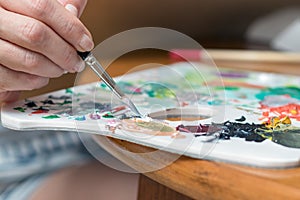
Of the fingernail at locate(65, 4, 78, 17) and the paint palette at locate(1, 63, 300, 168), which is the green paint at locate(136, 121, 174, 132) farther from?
the fingernail at locate(65, 4, 78, 17)

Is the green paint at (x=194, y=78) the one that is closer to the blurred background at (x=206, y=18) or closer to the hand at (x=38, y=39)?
the hand at (x=38, y=39)

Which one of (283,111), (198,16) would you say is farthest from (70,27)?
(198,16)

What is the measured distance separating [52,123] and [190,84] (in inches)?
11.3

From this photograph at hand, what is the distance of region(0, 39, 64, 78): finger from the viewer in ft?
1.74

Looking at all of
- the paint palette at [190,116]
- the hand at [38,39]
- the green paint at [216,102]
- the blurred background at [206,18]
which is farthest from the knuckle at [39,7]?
the blurred background at [206,18]

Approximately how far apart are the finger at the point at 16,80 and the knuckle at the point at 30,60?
0.10 ft

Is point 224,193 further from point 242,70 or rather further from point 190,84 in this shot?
point 242,70

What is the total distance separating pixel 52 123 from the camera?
0.51 m

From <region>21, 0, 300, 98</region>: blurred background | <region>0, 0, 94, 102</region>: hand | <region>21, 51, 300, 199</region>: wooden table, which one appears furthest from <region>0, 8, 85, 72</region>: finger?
<region>21, 0, 300, 98</region>: blurred background

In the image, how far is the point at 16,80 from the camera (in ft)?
1.85

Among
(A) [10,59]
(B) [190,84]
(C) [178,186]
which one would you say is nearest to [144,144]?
(C) [178,186]

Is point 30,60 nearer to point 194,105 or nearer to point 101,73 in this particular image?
point 101,73

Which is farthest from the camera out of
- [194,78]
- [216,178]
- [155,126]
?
[194,78]

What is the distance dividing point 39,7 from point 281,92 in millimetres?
368
